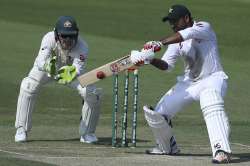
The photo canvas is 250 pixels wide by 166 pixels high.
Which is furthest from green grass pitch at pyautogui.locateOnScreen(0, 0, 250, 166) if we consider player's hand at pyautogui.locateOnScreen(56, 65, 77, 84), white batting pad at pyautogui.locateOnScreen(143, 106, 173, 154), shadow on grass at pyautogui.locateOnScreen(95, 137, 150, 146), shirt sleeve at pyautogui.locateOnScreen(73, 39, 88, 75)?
shirt sleeve at pyautogui.locateOnScreen(73, 39, 88, 75)

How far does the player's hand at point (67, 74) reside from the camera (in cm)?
1098

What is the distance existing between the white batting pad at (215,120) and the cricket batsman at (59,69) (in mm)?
1823

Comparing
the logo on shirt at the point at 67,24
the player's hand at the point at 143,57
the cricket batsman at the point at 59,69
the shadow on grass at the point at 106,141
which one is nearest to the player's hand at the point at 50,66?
the cricket batsman at the point at 59,69

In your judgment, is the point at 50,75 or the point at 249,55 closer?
the point at 50,75

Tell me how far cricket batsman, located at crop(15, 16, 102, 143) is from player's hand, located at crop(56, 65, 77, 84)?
9 cm

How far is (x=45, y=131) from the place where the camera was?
502 inches

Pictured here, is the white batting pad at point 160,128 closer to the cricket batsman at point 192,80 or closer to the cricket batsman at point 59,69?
the cricket batsman at point 192,80

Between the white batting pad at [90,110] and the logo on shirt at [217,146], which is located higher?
the white batting pad at [90,110]

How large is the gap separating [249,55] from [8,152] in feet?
43.7

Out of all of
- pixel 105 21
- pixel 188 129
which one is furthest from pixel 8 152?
pixel 105 21

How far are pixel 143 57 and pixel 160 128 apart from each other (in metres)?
0.92

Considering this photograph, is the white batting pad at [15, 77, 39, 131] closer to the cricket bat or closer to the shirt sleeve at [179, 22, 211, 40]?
the cricket bat

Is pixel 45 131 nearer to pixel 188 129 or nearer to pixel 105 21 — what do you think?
pixel 188 129

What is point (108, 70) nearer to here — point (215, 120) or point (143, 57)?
point (143, 57)
